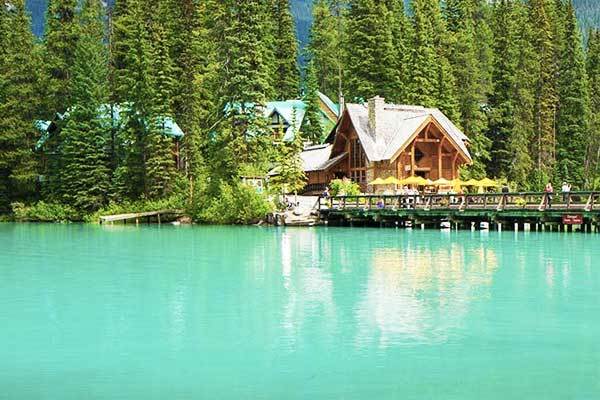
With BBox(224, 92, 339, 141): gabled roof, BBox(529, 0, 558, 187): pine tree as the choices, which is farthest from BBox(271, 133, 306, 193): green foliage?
BBox(529, 0, 558, 187): pine tree

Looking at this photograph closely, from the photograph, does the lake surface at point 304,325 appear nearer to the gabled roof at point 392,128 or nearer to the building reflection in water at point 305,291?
the building reflection in water at point 305,291

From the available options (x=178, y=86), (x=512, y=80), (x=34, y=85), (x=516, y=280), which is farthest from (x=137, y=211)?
(x=516, y=280)

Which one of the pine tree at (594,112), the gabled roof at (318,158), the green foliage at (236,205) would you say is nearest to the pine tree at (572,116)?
the pine tree at (594,112)

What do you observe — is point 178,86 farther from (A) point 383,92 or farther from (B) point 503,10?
(B) point 503,10

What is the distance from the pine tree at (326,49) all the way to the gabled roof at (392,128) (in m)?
25.3

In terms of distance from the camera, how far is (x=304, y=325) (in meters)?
15.4

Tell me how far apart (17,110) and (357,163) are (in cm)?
2604

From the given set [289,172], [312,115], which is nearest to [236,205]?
[289,172]

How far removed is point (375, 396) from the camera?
10602 millimetres

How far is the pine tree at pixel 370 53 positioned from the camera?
6309cm

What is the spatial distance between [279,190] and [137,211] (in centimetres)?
1143

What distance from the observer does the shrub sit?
5849cm

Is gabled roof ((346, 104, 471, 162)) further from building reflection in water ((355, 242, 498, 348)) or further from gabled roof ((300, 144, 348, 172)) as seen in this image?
building reflection in water ((355, 242, 498, 348))

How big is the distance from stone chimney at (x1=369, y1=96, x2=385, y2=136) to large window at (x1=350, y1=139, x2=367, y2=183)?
5.39ft
